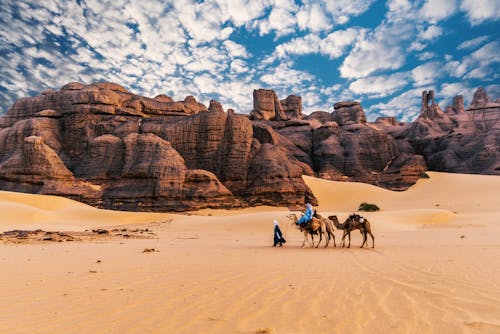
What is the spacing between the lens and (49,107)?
155ft

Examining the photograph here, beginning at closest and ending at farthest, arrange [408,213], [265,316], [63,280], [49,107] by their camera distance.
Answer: [265,316] < [63,280] < [408,213] < [49,107]

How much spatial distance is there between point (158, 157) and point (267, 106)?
57.0m

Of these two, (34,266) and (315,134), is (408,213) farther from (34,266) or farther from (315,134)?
(315,134)

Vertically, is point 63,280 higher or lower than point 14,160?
lower

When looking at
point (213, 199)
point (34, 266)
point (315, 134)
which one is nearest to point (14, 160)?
point (213, 199)

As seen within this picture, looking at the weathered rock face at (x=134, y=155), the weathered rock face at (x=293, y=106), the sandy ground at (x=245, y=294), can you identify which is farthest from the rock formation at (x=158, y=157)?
the weathered rock face at (x=293, y=106)

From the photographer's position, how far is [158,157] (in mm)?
35875

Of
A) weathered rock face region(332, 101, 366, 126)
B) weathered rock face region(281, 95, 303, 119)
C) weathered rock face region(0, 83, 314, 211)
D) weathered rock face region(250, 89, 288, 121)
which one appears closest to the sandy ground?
weathered rock face region(0, 83, 314, 211)

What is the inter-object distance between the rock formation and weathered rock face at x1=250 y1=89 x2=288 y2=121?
1132 inches

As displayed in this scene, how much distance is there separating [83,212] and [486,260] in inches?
1180

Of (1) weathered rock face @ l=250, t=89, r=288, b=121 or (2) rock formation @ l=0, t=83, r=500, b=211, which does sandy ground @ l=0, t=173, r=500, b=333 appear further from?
(1) weathered rock face @ l=250, t=89, r=288, b=121

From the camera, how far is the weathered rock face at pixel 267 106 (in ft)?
288

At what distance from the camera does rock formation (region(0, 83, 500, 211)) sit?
3525 cm

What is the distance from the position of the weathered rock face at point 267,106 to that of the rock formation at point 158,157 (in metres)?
28.8
